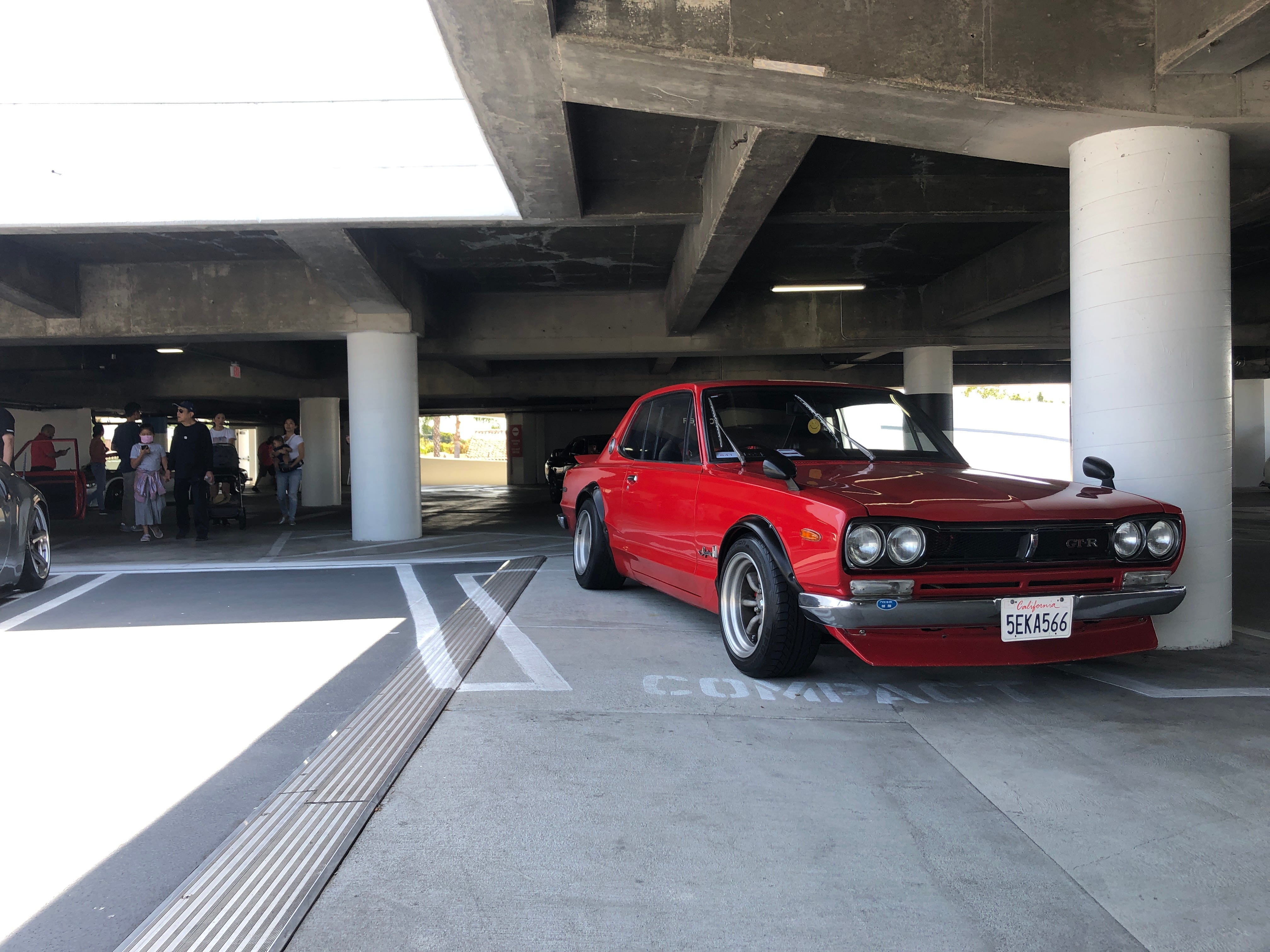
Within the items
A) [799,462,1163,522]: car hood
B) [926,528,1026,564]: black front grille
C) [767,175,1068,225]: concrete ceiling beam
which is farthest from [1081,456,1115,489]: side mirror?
[767,175,1068,225]: concrete ceiling beam

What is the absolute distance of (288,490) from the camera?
14.9 m

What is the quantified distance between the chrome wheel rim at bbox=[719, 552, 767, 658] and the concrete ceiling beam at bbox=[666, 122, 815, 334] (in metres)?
3.44

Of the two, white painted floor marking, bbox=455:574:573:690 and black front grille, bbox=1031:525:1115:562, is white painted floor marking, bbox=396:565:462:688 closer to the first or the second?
white painted floor marking, bbox=455:574:573:690

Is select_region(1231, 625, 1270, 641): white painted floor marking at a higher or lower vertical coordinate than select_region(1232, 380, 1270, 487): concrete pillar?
lower

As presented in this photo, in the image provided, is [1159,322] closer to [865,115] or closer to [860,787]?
[865,115]

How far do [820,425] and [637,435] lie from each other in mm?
1494

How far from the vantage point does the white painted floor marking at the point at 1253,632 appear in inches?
208

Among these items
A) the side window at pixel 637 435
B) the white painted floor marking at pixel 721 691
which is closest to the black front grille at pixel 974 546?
the white painted floor marking at pixel 721 691

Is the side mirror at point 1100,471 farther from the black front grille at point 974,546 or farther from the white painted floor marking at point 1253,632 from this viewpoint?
the white painted floor marking at point 1253,632

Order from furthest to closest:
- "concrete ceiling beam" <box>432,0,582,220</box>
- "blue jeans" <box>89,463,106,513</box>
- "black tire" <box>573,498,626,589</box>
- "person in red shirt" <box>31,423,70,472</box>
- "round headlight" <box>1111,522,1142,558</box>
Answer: "blue jeans" <box>89,463,106,513</box>, "person in red shirt" <box>31,423,70,472</box>, "black tire" <box>573,498,626,589</box>, "concrete ceiling beam" <box>432,0,582,220</box>, "round headlight" <box>1111,522,1142,558</box>

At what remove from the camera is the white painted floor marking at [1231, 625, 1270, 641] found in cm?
529

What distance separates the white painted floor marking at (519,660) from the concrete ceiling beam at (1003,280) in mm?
8279

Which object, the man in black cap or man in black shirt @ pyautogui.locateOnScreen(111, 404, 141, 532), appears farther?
man in black shirt @ pyautogui.locateOnScreen(111, 404, 141, 532)

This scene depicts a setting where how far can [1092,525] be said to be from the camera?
12.6ft
